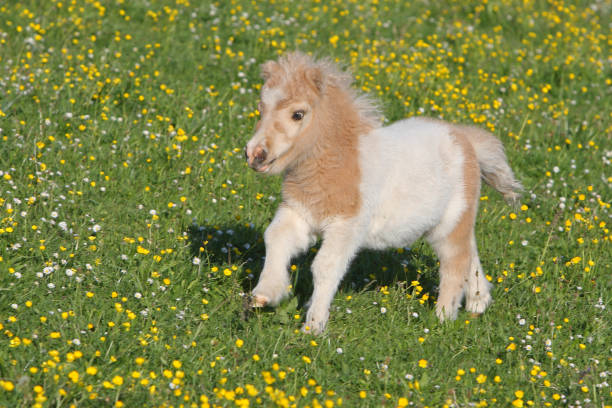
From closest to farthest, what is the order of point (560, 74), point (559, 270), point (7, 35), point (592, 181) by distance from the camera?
point (559, 270)
point (592, 181)
point (7, 35)
point (560, 74)

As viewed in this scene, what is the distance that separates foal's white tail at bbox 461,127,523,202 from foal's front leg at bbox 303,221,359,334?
1814 millimetres

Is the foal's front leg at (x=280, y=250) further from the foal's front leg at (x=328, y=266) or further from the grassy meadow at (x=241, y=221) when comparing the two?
the grassy meadow at (x=241, y=221)

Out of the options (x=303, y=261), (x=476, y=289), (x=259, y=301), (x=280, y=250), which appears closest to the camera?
(x=259, y=301)

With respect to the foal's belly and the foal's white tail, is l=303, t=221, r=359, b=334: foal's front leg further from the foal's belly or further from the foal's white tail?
the foal's white tail

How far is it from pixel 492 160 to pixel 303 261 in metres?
1.85

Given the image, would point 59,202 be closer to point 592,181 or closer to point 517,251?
point 517,251

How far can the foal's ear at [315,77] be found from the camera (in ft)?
17.9

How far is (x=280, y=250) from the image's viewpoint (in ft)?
18.1

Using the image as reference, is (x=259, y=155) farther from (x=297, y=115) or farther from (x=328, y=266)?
(x=328, y=266)

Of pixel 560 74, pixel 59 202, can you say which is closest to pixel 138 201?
pixel 59 202

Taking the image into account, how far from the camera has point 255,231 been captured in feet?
23.3

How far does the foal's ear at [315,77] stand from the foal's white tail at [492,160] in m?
1.82

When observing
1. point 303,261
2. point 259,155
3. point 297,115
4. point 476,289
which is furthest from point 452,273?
point 259,155

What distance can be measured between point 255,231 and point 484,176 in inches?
81.6
